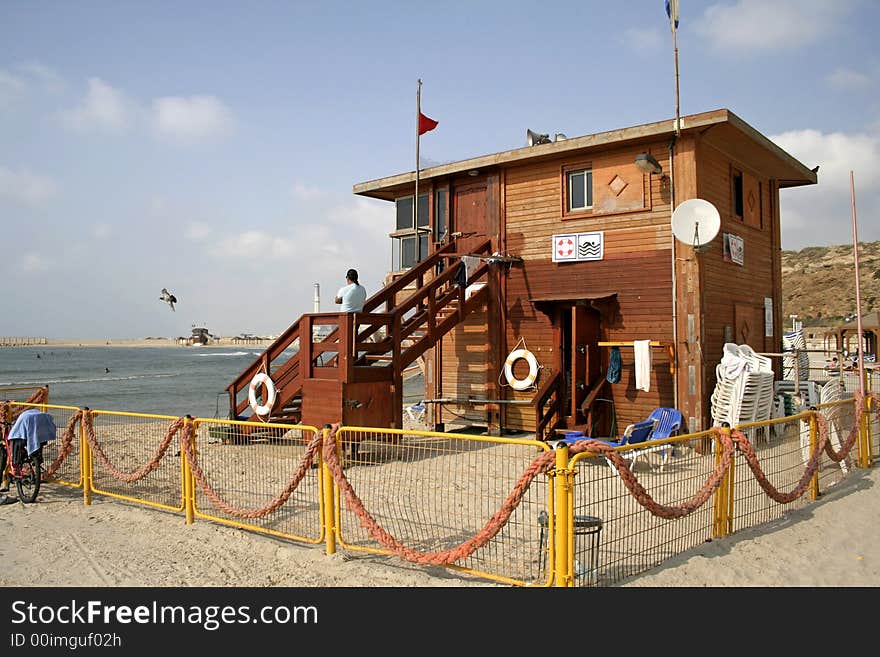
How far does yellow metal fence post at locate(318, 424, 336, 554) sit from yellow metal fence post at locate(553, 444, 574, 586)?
92.8 inches

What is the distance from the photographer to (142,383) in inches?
2050

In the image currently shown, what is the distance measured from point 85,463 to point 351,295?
494cm

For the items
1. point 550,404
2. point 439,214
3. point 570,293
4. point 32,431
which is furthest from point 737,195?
point 32,431

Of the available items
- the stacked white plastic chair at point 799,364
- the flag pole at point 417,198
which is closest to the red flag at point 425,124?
the flag pole at point 417,198

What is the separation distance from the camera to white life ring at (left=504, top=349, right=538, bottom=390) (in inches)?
518

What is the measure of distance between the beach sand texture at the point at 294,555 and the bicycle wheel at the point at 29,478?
0.33 metres

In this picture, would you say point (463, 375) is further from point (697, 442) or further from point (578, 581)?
point (578, 581)

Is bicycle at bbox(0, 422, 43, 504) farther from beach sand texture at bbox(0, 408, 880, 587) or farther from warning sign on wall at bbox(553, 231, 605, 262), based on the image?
warning sign on wall at bbox(553, 231, 605, 262)

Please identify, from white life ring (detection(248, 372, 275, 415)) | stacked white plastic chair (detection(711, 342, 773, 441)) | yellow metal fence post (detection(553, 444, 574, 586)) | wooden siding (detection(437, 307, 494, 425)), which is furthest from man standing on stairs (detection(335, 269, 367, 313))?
yellow metal fence post (detection(553, 444, 574, 586))

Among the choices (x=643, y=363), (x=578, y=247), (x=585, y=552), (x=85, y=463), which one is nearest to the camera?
(x=585, y=552)

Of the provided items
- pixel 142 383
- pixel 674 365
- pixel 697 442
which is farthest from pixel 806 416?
pixel 142 383

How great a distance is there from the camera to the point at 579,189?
43.7 ft

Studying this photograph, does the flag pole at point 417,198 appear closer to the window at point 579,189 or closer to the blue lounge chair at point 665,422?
the window at point 579,189

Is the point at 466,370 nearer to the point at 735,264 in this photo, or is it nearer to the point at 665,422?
the point at 665,422
